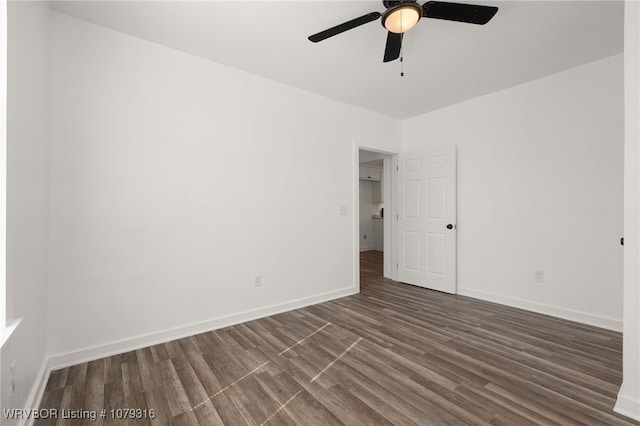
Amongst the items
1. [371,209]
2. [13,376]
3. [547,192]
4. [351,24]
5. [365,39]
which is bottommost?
[13,376]

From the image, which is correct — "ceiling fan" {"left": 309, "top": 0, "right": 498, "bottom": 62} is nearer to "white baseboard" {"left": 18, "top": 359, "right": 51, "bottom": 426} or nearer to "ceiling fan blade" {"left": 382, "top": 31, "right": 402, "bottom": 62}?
"ceiling fan blade" {"left": 382, "top": 31, "right": 402, "bottom": 62}

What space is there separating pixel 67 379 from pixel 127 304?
1.94 feet

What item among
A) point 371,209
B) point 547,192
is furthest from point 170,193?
point 371,209

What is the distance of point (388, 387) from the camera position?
1.87 m

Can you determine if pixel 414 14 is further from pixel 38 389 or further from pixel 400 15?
pixel 38 389

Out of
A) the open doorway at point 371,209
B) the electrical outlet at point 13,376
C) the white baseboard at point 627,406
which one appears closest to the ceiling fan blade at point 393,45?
the white baseboard at point 627,406

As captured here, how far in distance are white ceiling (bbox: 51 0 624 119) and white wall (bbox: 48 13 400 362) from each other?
0.91 ft

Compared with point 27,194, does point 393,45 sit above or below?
above

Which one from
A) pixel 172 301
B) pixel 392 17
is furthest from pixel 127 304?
pixel 392 17

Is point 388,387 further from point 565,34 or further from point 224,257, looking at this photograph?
point 565,34

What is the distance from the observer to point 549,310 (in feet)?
10.5

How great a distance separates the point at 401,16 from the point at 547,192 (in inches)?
107

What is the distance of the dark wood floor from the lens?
1627 mm

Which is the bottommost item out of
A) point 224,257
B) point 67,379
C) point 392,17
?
Result: point 67,379
